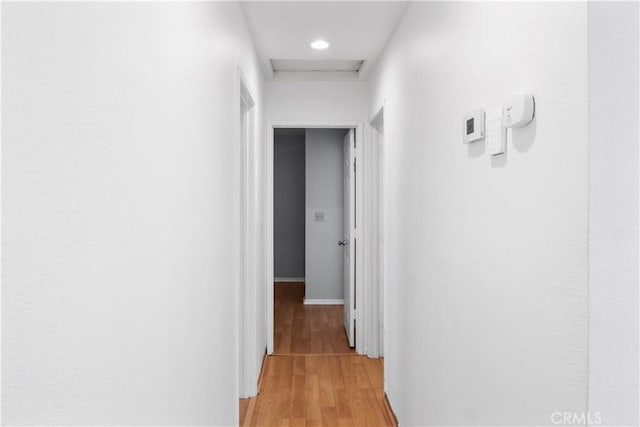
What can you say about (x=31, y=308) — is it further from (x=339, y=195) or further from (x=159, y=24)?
(x=339, y=195)

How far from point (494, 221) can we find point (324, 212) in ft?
14.4

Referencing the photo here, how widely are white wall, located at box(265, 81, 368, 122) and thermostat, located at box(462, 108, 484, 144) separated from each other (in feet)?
8.04

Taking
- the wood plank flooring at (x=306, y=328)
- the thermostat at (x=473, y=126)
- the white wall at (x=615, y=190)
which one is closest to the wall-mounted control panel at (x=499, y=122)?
the thermostat at (x=473, y=126)

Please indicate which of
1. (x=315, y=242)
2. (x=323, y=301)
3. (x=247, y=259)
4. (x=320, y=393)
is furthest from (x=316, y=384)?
(x=315, y=242)

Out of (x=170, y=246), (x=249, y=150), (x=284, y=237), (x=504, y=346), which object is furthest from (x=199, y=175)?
(x=284, y=237)

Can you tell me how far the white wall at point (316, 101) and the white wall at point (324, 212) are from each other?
5.23ft

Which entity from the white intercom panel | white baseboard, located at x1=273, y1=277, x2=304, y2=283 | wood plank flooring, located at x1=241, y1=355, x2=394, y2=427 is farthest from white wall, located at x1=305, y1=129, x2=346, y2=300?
the white intercom panel

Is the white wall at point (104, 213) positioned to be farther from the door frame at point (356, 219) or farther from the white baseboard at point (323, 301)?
the white baseboard at point (323, 301)

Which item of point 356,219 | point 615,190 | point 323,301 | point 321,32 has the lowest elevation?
point 323,301

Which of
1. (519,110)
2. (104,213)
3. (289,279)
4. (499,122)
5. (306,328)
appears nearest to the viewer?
(104,213)

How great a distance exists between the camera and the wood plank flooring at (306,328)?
4.07 m

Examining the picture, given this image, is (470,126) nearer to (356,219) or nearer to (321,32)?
(321,32)

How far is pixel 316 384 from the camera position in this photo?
10.8ft

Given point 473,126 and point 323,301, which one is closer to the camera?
point 473,126
